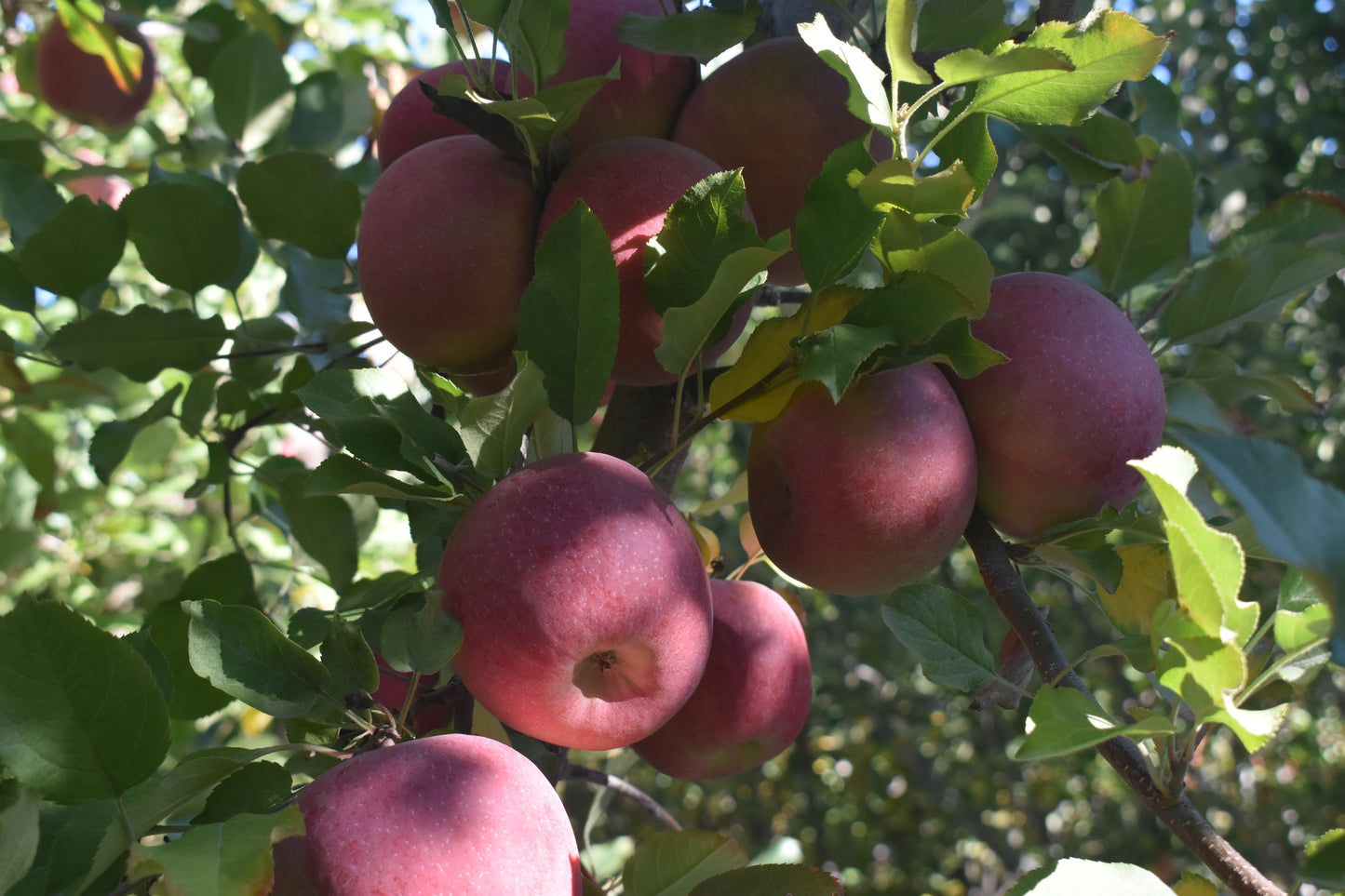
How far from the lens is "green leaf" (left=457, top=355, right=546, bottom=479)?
657 millimetres

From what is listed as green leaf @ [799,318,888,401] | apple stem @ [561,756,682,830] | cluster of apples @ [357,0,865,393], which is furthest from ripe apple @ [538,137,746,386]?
apple stem @ [561,756,682,830]

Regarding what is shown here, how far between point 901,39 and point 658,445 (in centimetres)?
41

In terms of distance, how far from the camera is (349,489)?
65cm

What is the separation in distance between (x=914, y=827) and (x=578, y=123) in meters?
3.43

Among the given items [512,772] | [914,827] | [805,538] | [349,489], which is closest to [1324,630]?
[805,538]

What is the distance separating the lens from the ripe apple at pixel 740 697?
3.01 ft

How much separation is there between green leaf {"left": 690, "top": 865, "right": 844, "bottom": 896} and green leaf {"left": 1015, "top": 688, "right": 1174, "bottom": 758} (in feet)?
0.65

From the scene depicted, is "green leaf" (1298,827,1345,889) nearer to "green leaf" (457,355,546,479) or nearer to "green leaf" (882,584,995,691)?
"green leaf" (882,584,995,691)

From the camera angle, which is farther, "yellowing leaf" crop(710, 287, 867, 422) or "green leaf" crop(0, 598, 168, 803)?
"yellowing leaf" crop(710, 287, 867, 422)

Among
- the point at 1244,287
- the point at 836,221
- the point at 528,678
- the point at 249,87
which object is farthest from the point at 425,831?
the point at 249,87

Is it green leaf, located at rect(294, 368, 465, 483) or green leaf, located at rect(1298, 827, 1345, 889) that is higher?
green leaf, located at rect(294, 368, 465, 483)

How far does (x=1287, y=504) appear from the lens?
45 cm

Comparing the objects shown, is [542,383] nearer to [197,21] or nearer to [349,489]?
[349,489]

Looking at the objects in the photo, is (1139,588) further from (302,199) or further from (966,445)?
(302,199)
